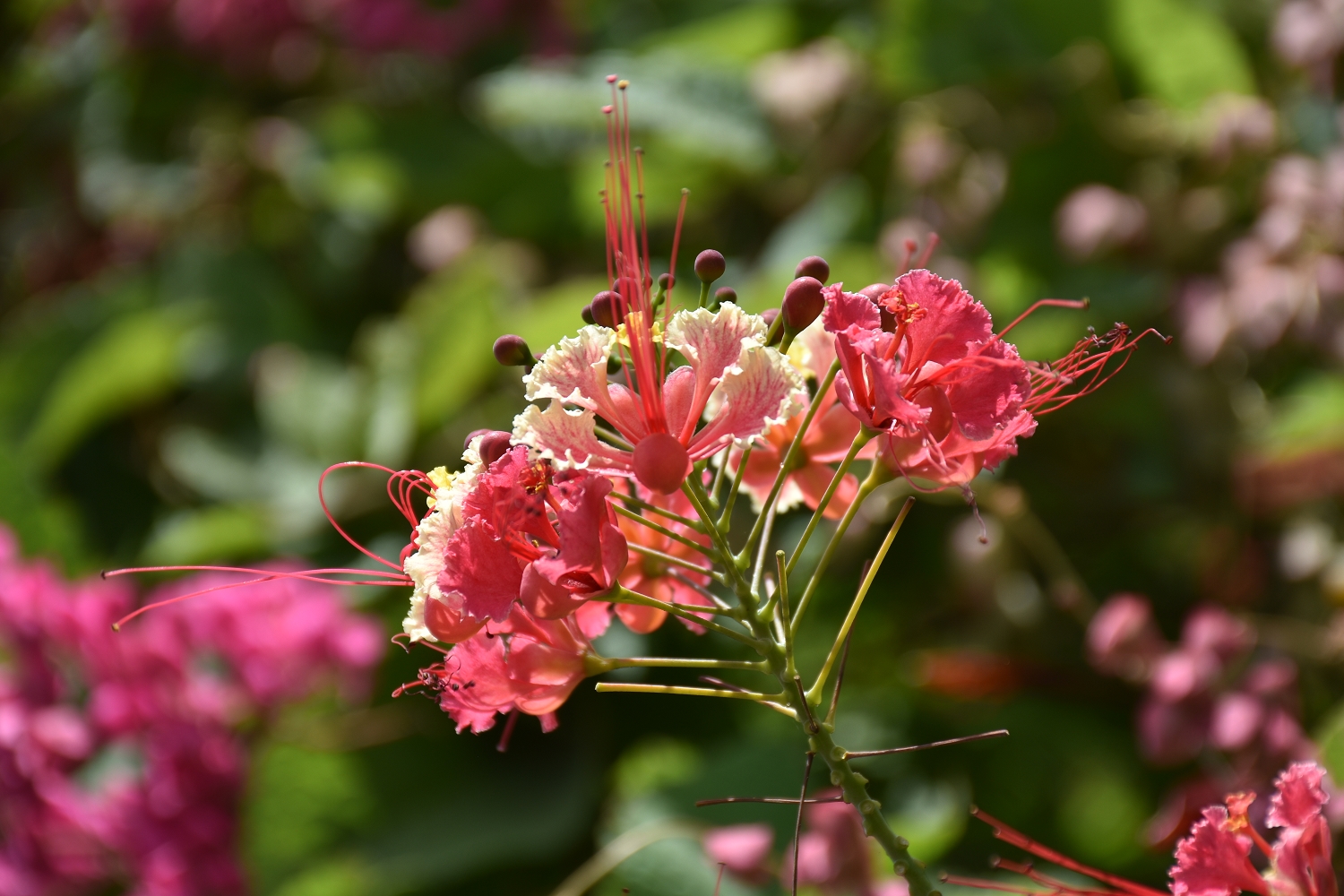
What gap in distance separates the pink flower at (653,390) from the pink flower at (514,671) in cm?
7

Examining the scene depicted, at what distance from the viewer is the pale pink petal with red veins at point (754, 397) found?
15.5 inches

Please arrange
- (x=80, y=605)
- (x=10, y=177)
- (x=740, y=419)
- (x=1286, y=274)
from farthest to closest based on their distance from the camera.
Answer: (x=10, y=177) < (x=80, y=605) < (x=1286, y=274) < (x=740, y=419)

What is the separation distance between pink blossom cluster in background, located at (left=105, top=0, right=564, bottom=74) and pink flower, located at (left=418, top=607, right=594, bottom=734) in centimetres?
97

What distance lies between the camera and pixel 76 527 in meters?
1.25

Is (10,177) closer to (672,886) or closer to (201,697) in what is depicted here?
(201,697)

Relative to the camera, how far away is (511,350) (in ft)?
1.42

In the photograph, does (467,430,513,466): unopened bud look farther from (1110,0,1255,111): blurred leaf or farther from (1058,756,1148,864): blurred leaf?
(1110,0,1255,111): blurred leaf

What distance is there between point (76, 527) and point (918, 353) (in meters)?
1.09

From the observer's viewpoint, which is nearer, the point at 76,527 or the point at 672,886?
the point at 672,886

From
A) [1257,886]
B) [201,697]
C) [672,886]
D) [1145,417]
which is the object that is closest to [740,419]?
[1257,886]

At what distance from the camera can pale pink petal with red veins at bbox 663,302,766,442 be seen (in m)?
0.41

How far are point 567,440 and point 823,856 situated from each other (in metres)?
0.33

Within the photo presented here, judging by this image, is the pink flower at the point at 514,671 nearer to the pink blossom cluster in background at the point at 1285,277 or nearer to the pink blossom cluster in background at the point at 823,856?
the pink blossom cluster in background at the point at 823,856

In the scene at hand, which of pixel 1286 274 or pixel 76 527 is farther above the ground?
pixel 1286 274
